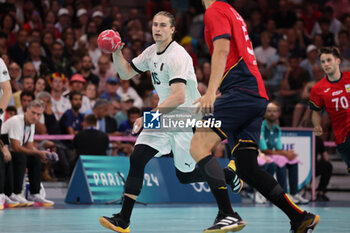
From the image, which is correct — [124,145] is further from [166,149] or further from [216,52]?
[216,52]

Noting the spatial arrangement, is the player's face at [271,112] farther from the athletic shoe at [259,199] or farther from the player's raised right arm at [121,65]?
the player's raised right arm at [121,65]

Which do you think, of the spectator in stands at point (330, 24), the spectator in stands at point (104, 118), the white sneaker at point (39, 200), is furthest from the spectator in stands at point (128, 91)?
the spectator in stands at point (330, 24)

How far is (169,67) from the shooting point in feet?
22.9

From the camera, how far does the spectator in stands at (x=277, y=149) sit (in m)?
13.3

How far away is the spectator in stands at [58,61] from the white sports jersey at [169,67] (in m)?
8.65

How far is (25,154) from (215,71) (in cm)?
701

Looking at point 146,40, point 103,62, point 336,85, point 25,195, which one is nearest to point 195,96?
point 336,85

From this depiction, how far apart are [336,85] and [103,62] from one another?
8093mm

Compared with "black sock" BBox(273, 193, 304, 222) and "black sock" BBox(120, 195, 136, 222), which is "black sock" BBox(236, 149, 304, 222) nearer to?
"black sock" BBox(273, 193, 304, 222)

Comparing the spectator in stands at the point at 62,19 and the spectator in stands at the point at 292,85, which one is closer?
the spectator in stands at the point at 292,85

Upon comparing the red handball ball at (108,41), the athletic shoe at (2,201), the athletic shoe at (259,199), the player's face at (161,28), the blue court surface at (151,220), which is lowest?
the athletic shoe at (259,199)

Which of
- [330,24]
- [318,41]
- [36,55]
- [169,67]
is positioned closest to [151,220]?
[169,67]

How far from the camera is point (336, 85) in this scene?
9031 mm

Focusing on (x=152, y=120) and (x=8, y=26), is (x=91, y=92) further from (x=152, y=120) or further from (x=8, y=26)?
(x=152, y=120)
